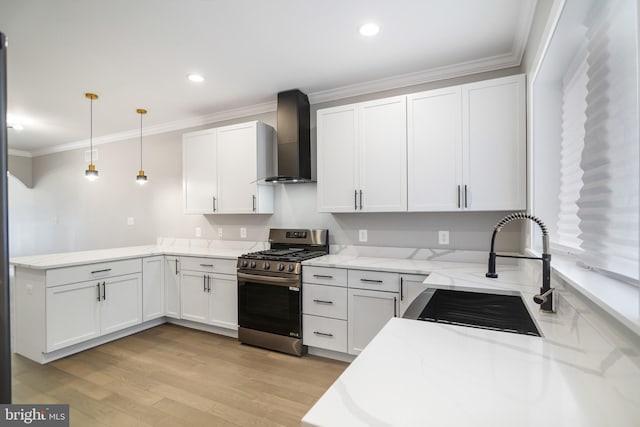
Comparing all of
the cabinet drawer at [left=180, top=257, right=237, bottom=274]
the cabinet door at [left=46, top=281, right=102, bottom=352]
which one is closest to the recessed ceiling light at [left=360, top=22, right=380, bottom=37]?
the cabinet drawer at [left=180, top=257, right=237, bottom=274]

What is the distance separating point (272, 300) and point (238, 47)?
2207 mm

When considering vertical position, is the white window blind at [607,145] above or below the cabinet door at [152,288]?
above

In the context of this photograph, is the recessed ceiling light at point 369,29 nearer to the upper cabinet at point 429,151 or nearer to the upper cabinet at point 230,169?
the upper cabinet at point 429,151

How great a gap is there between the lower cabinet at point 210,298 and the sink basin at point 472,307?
2.20 m

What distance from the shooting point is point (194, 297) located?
145 inches

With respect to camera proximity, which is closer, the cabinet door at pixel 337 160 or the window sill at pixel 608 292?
the window sill at pixel 608 292

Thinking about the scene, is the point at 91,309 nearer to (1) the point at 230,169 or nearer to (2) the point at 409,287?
(1) the point at 230,169

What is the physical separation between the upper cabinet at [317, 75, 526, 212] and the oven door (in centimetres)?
88

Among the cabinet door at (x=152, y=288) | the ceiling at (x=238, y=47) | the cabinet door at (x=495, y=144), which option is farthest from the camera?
the cabinet door at (x=152, y=288)

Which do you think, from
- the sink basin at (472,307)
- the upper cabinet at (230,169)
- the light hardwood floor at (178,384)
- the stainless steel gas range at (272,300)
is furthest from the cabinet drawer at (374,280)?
the upper cabinet at (230,169)

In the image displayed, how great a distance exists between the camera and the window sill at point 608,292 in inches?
29.2

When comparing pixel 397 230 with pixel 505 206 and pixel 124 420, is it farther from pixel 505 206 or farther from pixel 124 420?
pixel 124 420

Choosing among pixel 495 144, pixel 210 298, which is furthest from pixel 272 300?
pixel 495 144

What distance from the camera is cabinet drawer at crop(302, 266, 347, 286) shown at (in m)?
2.81
